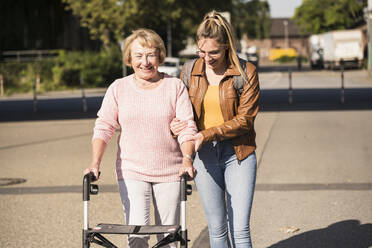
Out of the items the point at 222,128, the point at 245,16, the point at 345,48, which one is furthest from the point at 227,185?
the point at 245,16

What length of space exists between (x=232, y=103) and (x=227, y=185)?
496 millimetres

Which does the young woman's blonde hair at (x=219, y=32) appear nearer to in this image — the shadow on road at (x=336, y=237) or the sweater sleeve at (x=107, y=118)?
the sweater sleeve at (x=107, y=118)

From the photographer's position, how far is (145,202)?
394cm

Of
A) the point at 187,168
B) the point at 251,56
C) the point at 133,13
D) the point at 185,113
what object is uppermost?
the point at 133,13

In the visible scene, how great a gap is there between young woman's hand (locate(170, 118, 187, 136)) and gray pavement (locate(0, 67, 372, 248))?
199 cm

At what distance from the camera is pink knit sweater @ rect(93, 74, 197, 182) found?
3.89 metres

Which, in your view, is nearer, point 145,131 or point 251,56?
point 145,131

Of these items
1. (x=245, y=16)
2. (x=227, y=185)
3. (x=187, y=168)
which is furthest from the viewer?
(x=245, y=16)

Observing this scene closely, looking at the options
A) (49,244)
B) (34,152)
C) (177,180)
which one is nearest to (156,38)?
(177,180)

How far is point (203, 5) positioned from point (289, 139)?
38.9m

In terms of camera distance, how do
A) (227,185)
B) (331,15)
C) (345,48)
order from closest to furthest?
(227,185)
(345,48)
(331,15)

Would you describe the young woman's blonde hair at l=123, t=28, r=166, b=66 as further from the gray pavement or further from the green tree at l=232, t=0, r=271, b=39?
the green tree at l=232, t=0, r=271, b=39

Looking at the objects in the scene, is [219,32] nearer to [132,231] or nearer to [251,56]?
[132,231]

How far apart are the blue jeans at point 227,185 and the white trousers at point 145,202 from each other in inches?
12.0
